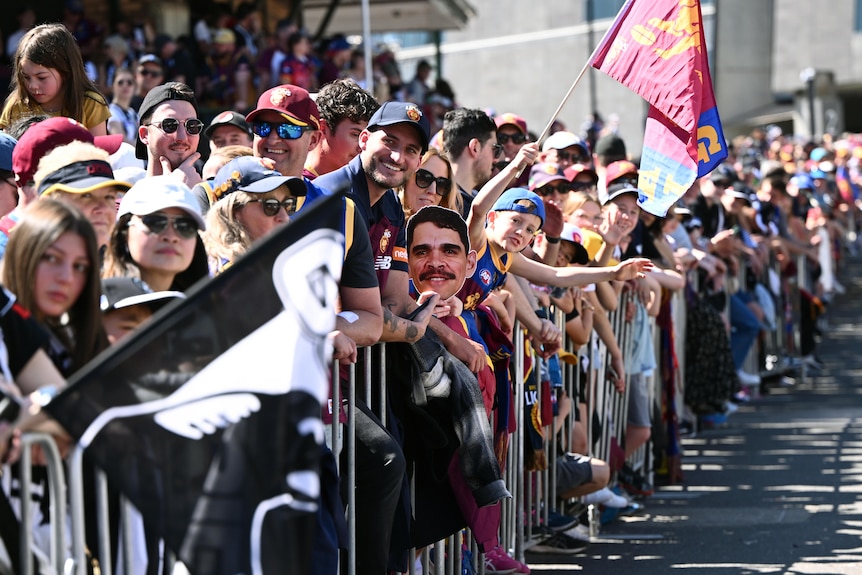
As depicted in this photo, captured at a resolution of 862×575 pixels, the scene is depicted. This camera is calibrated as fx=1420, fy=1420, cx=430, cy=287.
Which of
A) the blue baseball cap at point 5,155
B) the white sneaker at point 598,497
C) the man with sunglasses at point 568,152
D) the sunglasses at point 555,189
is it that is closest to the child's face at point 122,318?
the blue baseball cap at point 5,155

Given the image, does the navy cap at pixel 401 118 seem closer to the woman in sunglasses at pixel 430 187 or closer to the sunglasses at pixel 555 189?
the woman in sunglasses at pixel 430 187

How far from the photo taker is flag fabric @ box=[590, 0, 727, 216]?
26.1 feet

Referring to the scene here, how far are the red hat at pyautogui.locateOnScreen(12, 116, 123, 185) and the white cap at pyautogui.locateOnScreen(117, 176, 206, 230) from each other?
3.41ft

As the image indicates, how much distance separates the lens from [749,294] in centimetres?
1419

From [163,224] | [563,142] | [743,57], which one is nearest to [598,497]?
[563,142]

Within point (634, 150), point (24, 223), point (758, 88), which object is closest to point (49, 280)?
point (24, 223)

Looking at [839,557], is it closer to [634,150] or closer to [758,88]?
[634,150]

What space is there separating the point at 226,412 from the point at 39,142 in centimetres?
211

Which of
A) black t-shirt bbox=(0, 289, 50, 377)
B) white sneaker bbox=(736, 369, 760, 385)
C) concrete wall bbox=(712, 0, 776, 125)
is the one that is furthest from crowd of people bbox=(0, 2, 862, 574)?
concrete wall bbox=(712, 0, 776, 125)

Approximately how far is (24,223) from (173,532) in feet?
2.90

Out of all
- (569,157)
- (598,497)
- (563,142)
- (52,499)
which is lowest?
(598,497)

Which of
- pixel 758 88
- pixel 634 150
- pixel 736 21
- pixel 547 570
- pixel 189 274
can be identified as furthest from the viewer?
pixel 758 88

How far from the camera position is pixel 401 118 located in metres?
5.95

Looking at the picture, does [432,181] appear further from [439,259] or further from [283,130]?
[283,130]
